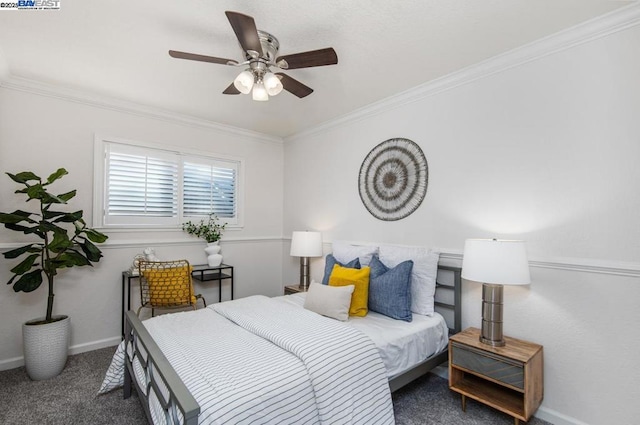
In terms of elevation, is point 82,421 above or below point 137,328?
below

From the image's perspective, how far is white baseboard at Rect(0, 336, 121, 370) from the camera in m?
2.84

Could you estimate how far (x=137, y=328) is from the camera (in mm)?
2064

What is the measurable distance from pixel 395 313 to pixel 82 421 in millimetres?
2350

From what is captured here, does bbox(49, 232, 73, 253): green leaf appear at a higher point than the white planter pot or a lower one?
higher

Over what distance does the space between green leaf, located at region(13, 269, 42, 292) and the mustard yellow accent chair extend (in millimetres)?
778

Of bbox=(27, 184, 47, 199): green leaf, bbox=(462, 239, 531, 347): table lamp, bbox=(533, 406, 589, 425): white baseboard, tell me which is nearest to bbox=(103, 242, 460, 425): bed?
bbox=(462, 239, 531, 347): table lamp

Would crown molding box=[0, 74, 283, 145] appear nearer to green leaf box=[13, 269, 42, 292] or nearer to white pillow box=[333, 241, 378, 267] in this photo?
green leaf box=[13, 269, 42, 292]

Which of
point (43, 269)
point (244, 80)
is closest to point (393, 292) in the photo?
point (244, 80)

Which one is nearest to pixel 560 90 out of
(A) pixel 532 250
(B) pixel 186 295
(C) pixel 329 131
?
(A) pixel 532 250

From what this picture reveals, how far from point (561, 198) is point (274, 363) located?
2.22 m

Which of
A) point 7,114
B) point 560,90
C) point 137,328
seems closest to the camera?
point 137,328

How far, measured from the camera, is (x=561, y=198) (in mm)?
2176

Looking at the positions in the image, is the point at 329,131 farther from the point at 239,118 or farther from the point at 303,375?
the point at 303,375

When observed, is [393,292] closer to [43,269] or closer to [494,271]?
[494,271]
